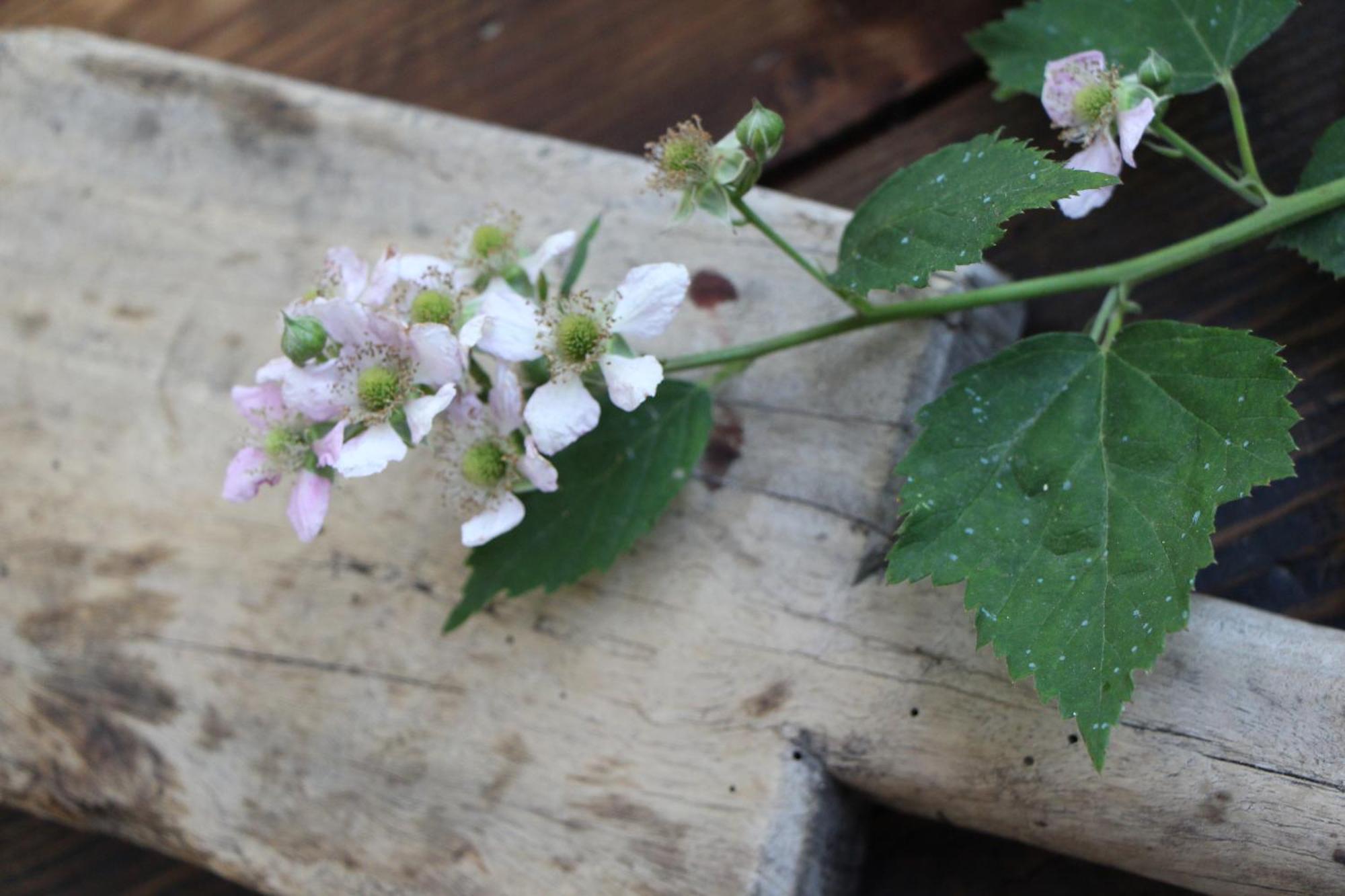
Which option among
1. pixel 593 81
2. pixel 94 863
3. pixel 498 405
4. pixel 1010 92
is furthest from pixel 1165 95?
pixel 94 863

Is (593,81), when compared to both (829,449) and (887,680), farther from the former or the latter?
(887,680)

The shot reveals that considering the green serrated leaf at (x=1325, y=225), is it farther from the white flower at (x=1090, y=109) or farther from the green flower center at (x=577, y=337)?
the green flower center at (x=577, y=337)

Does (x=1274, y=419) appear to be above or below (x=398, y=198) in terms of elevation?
below

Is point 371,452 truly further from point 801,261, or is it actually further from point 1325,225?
point 1325,225

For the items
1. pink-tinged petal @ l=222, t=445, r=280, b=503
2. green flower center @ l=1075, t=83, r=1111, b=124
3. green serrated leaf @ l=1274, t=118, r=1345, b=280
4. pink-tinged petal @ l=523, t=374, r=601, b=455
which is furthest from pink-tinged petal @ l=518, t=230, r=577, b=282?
green serrated leaf @ l=1274, t=118, r=1345, b=280

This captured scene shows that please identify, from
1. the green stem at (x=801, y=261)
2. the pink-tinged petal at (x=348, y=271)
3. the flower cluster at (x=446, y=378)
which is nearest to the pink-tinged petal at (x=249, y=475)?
the flower cluster at (x=446, y=378)
